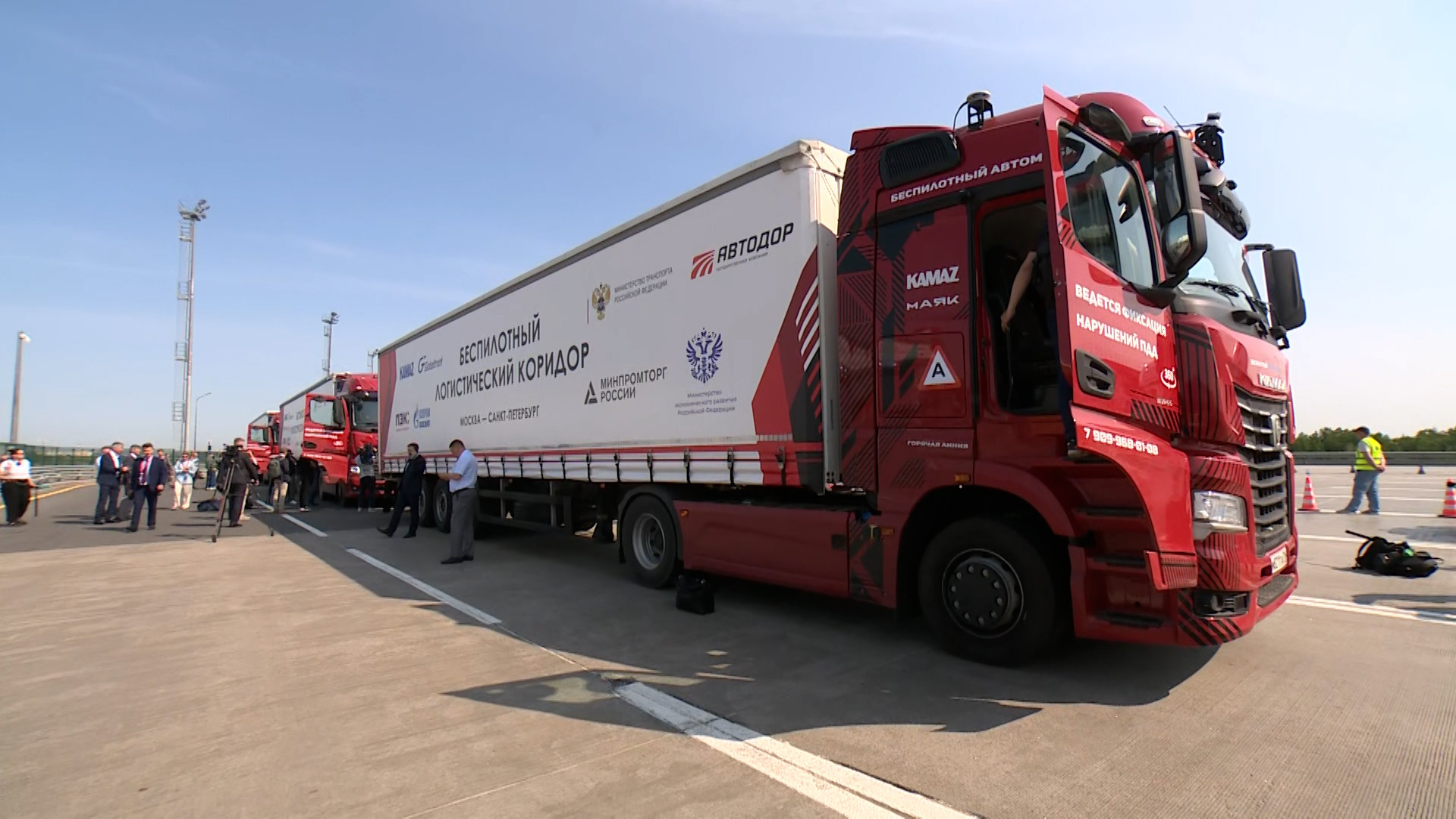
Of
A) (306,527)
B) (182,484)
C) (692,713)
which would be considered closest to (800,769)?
(692,713)

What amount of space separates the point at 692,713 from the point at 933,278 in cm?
320

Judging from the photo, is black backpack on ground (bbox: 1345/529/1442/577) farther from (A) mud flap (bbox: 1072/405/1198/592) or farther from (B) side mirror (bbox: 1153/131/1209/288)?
(B) side mirror (bbox: 1153/131/1209/288)

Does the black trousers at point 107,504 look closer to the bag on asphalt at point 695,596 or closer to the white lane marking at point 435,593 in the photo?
the white lane marking at point 435,593

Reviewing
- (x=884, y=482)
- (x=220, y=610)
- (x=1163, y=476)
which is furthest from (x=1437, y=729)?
(x=220, y=610)

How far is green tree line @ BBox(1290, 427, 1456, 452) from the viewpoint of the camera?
105 feet

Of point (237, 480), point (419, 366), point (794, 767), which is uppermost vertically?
point (419, 366)

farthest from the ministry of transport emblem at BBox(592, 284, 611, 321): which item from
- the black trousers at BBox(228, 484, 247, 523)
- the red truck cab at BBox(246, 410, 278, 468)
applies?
the red truck cab at BBox(246, 410, 278, 468)

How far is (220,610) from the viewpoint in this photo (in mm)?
6809

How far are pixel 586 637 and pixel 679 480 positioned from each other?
1.80 m

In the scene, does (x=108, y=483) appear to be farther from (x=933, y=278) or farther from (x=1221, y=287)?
(x=1221, y=287)

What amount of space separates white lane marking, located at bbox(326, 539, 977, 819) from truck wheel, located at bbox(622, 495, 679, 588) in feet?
8.98

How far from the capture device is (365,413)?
1920cm

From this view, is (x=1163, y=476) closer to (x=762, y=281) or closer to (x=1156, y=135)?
(x=1156, y=135)

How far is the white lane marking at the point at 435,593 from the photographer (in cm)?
635
